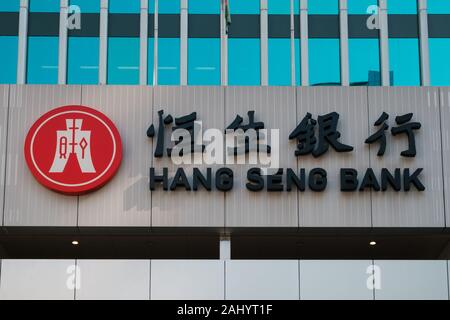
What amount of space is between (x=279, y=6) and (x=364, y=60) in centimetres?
356

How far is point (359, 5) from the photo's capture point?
3438cm

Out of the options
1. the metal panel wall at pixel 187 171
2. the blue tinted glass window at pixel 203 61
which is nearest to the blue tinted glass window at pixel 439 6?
the blue tinted glass window at pixel 203 61

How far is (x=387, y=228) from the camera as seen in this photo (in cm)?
2181

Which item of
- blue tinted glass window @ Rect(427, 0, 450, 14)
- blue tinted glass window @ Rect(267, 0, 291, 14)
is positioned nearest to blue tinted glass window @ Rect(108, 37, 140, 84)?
blue tinted glass window @ Rect(267, 0, 291, 14)

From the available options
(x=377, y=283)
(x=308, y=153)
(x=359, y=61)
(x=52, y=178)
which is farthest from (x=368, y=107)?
(x=359, y=61)

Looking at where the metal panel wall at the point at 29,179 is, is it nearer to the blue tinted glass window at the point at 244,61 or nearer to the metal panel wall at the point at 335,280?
the metal panel wall at the point at 335,280

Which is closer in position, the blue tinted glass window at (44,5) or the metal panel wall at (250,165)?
the metal panel wall at (250,165)

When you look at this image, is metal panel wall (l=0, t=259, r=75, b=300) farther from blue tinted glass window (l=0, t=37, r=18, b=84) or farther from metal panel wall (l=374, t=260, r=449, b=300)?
blue tinted glass window (l=0, t=37, r=18, b=84)

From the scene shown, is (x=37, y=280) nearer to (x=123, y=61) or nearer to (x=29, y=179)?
(x=29, y=179)

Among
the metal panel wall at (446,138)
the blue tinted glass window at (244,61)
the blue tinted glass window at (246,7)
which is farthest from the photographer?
the blue tinted glass window at (246,7)

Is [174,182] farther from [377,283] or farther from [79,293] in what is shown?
[377,283]

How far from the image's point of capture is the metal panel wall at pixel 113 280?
68.5ft

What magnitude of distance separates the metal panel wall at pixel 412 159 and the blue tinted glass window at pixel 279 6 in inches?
487

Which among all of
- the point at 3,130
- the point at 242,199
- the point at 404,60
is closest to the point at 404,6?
the point at 404,60
